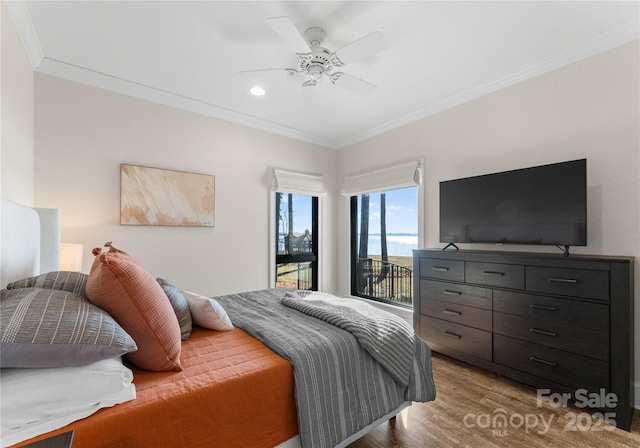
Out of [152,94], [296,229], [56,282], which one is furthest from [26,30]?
[296,229]

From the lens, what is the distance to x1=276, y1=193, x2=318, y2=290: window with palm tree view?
4.13m

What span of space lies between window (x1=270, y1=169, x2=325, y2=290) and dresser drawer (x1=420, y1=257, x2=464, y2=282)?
1.83 metres

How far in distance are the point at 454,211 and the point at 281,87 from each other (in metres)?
2.10

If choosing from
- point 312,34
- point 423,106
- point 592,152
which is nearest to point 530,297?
point 592,152

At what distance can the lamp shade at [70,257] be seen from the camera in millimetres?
2292

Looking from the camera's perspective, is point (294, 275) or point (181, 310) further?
point (294, 275)

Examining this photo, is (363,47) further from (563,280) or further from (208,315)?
(563,280)

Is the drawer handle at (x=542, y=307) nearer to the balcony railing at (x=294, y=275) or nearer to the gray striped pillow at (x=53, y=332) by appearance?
the gray striped pillow at (x=53, y=332)

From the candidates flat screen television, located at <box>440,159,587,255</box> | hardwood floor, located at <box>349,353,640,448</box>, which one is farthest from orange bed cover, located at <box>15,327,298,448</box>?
flat screen television, located at <box>440,159,587,255</box>

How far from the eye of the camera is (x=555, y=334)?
210 centimetres

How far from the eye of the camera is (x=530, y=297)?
7.32ft

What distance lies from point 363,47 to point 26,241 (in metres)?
2.31

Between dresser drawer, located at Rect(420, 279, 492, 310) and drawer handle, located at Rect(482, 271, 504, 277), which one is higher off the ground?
drawer handle, located at Rect(482, 271, 504, 277)

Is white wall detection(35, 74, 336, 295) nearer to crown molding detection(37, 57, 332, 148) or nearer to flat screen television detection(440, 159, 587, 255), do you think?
crown molding detection(37, 57, 332, 148)
